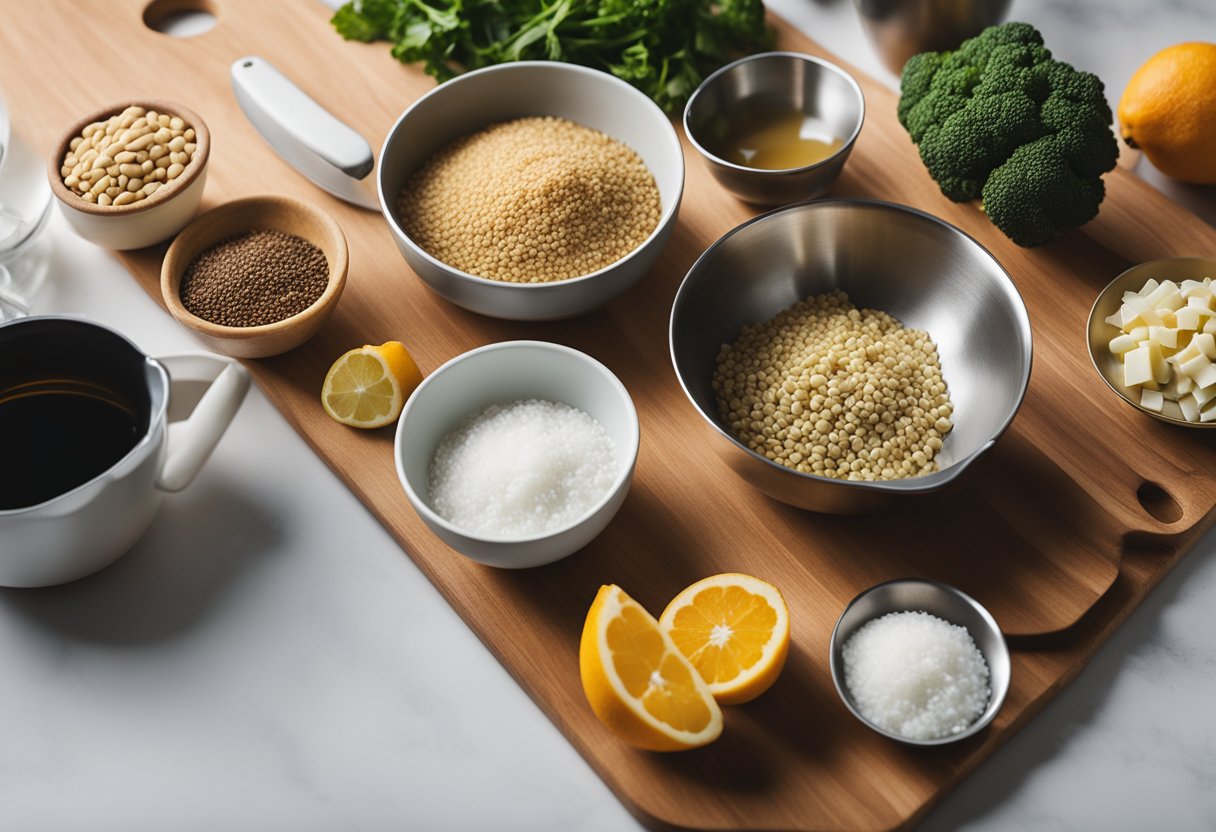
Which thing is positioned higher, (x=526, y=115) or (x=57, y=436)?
(x=526, y=115)

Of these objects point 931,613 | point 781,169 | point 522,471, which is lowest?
point 931,613

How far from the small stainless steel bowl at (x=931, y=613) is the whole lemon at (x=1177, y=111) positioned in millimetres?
930

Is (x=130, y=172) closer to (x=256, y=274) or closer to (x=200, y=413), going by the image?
(x=256, y=274)

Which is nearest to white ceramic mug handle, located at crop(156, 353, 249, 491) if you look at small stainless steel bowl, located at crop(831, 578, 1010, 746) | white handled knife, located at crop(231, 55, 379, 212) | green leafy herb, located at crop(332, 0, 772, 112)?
white handled knife, located at crop(231, 55, 379, 212)

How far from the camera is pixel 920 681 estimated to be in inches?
52.3

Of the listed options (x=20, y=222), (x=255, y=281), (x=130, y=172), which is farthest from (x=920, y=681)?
(x=20, y=222)

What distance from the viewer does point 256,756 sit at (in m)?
1.44

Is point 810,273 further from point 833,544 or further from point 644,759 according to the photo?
point 644,759

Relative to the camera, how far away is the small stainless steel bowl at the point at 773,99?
6.21 ft

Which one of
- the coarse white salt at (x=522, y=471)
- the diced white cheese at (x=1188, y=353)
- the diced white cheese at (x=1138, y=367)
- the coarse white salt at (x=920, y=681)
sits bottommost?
the coarse white salt at (x=920, y=681)

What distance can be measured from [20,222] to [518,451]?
1.04 metres

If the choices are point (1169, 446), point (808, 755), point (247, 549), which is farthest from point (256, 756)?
point (1169, 446)

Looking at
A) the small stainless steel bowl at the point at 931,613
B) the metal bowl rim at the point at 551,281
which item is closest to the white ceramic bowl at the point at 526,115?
the metal bowl rim at the point at 551,281

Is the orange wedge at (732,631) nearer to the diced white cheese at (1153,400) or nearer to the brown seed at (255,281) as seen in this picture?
the diced white cheese at (1153,400)
